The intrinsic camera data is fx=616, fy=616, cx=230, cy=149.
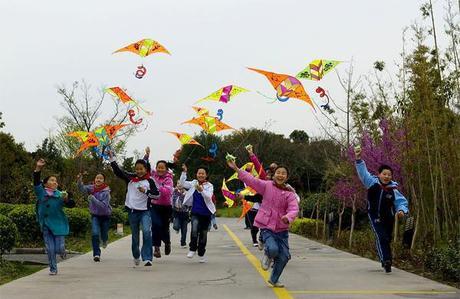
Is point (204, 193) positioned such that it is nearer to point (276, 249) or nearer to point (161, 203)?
point (161, 203)

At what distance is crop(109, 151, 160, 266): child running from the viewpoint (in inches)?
400

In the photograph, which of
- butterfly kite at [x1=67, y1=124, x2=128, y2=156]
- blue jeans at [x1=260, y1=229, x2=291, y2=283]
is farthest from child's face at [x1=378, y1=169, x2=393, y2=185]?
butterfly kite at [x1=67, y1=124, x2=128, y2=156]

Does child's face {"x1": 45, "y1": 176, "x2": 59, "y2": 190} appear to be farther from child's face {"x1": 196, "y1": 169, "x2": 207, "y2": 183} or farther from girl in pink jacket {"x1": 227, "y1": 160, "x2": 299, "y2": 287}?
girl in pink jacket {"x1": 227, "y1": 160, "x2": 299, "y2": 287}

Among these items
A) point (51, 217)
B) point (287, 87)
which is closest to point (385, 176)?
point (287, 87)

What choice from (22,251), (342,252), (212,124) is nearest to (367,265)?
(342,252)

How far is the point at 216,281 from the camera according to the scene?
8.38 metres

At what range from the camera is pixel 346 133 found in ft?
64.1

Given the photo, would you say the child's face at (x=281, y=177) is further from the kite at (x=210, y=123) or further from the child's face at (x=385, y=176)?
the kite at (x=210, y=123)

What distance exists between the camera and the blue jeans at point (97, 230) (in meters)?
11.2

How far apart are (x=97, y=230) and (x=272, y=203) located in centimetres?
464

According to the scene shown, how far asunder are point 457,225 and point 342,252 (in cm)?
402

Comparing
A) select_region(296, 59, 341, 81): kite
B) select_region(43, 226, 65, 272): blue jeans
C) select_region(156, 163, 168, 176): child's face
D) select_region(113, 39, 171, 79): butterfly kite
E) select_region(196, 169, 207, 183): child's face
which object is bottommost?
select_region(43, 226, 65, 272): blue jeans

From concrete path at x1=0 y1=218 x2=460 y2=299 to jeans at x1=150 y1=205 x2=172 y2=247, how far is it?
513 mm

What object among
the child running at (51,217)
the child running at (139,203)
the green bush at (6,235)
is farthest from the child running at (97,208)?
the child running at (51,217)
